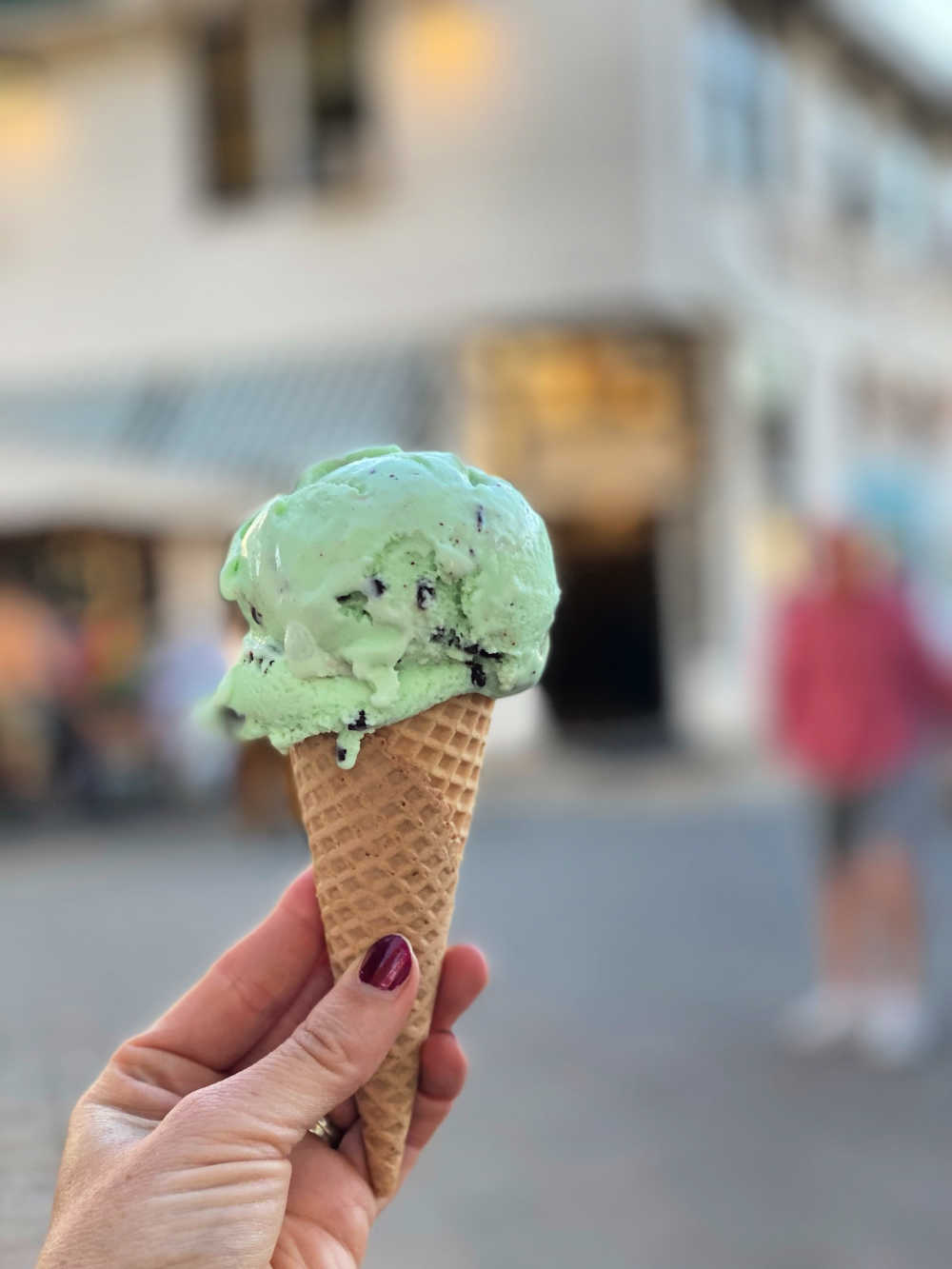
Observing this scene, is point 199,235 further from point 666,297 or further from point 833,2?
point 833,2

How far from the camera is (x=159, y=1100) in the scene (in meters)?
1.72

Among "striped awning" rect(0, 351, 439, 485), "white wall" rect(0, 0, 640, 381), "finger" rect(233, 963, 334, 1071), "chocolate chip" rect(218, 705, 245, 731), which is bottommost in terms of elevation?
"finger" rect(233, 963, 334, 1071)

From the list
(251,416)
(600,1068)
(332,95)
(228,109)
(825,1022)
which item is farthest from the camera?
(228,109)

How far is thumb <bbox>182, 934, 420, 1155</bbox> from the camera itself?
1.50 metres

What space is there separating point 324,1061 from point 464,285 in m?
12.7

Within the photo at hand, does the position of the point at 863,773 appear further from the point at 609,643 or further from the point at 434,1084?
the point at 609,643

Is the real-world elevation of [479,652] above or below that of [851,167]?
below

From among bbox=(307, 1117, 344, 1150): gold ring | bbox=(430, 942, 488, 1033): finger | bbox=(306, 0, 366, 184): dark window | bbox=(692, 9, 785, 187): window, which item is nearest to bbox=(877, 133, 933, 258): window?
bbox=(692, 9, 785, 187): window

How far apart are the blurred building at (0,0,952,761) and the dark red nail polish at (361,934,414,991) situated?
10545 mm

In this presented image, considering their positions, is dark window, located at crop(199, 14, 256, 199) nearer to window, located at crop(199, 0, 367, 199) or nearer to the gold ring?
window, located at crop(199, 0, 367, 199)

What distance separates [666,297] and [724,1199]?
1047cm

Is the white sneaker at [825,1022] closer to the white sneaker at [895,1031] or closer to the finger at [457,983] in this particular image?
the white sneaker at [895,1031]

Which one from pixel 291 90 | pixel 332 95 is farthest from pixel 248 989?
pixel 291 90

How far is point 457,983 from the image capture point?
186 centimetres
